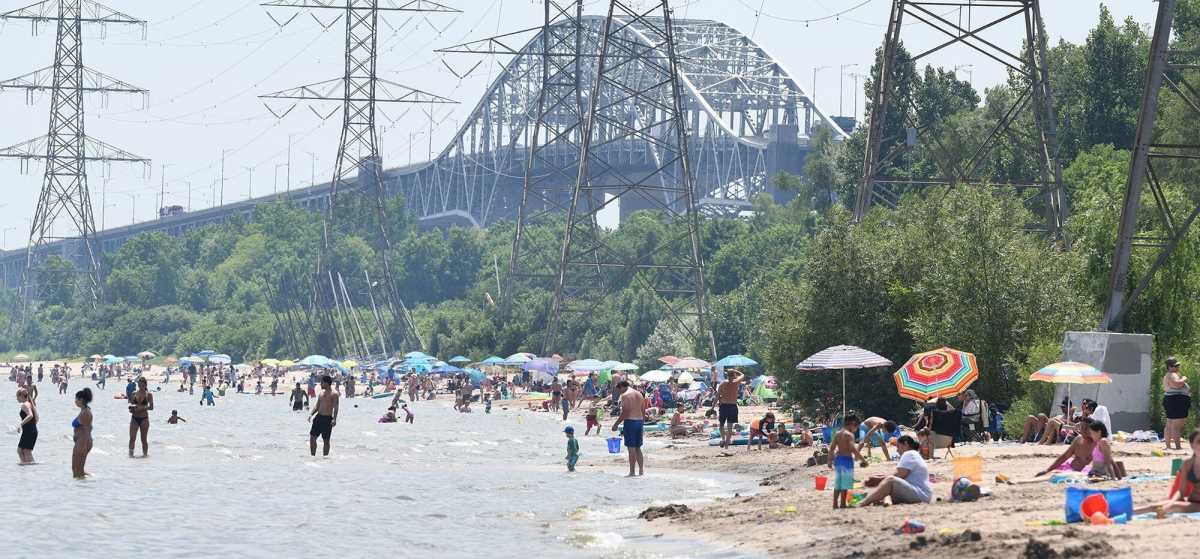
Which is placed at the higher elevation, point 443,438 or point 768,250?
point 768,250

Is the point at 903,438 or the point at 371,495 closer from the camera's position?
the point at 903,438

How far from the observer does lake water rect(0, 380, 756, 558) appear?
20.1 meters

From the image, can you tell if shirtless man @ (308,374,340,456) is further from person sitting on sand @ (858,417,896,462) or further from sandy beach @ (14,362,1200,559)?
person sitting on sand @ (858,417,896,462)

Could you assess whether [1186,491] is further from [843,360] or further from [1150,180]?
[1150,180]

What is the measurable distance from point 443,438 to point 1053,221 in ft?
52.5

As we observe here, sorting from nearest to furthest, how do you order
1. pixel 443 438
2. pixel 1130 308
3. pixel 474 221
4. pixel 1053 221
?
pixel 1130 308 → pixel 1053 221 → pixel 443 438 → pixel 474 221

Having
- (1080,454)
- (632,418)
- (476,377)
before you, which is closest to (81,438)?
(632,418)

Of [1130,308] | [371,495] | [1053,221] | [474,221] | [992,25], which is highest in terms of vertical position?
[474,221]

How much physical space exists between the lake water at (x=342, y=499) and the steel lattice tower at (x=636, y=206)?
19642 millimetres

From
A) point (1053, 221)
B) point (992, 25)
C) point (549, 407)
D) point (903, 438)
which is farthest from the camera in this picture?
point (549, 407)

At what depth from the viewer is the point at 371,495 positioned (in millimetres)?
26375

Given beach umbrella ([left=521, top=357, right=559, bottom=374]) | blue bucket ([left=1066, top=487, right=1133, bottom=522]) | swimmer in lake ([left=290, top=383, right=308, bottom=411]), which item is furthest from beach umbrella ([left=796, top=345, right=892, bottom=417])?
swimmer in lake ([left=290, top=383, right=308, bottom=411])

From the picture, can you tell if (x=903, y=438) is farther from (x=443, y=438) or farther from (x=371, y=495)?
(x=443, y=438)

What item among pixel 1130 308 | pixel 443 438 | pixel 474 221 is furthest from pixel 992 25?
pixel 474 221
